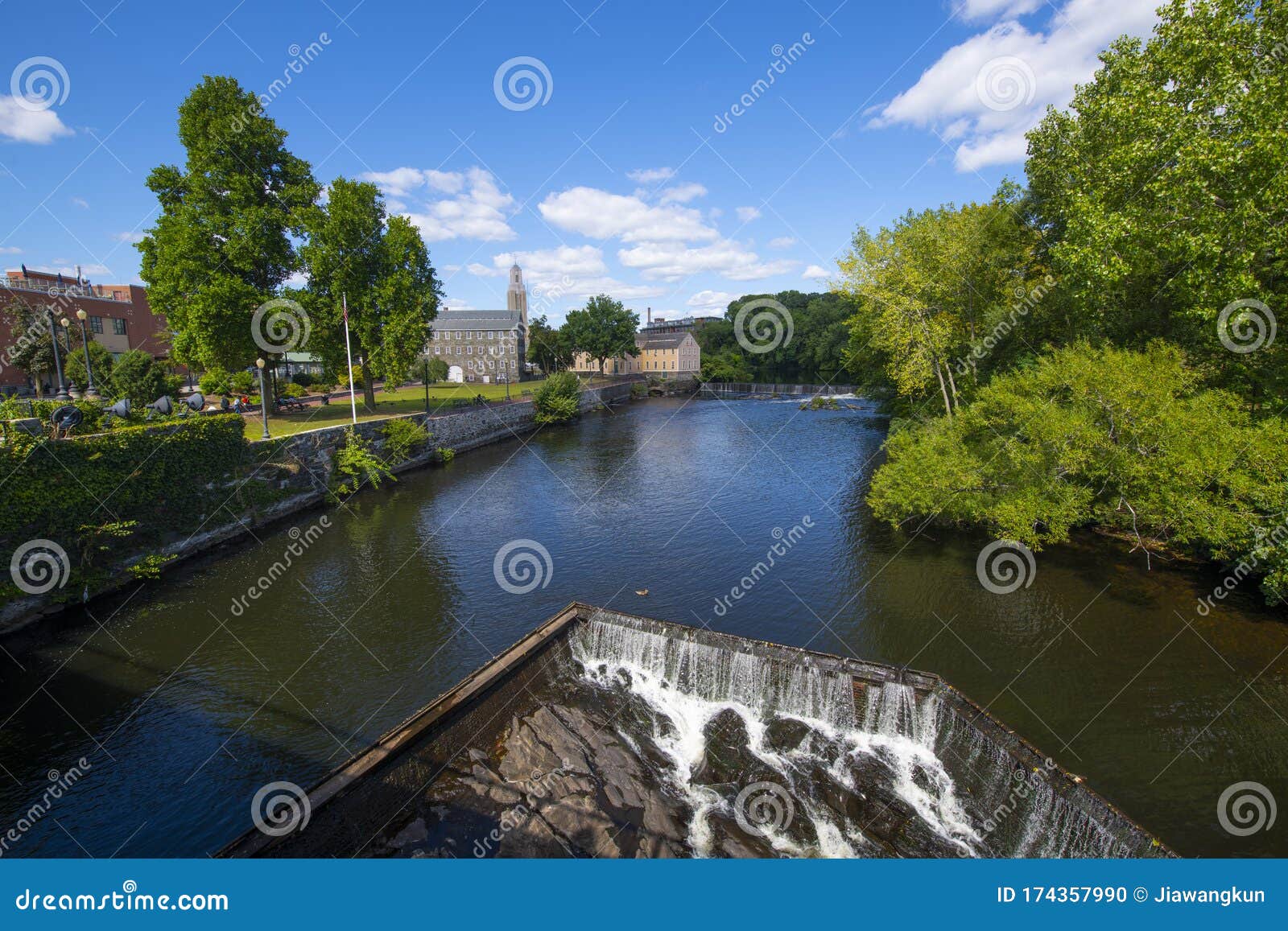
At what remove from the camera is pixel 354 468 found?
34781mm

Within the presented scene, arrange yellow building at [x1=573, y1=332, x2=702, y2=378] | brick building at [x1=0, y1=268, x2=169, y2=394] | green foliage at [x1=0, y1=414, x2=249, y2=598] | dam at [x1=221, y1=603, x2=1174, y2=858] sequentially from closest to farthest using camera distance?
1. dam at [x1=221, y1=603, x2=1174, y2=858]
2. green foliage at [x1=0, y1=414, x2=249, y2=598]
3. brick building at [x1=0, y1=268, x2=169, y2=394]
4. yellow building at [x1=573, y1=332, x2=702, y2=378]

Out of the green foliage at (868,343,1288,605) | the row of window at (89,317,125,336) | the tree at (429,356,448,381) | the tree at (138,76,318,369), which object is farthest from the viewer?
the tree at (429,356,448,381)

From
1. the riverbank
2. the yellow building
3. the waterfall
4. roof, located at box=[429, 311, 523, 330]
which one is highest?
roof, located at box=[429, 311, 523, 330]

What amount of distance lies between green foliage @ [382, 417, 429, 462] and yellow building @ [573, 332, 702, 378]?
80850 millimetres

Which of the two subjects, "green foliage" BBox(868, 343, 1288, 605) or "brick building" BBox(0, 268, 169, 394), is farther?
"brick building" BBox(0, 268, 169, 394)

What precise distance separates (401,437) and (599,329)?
6336 cm

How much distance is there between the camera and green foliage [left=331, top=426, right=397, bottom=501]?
111 ft

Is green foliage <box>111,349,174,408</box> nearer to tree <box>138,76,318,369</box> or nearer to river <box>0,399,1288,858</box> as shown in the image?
tree <box>138,76,318,369</box>

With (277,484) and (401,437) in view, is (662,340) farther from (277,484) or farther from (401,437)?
(277,484)

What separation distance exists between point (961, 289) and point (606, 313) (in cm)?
7515

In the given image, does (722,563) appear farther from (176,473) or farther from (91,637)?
(176,473)

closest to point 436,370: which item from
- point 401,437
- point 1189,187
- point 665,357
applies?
point 401,437

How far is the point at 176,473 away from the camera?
76.3 ft

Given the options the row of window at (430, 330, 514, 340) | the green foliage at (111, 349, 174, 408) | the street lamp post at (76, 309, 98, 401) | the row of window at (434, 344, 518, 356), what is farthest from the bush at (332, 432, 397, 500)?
the row of window at (430, 330, 514, 340)
